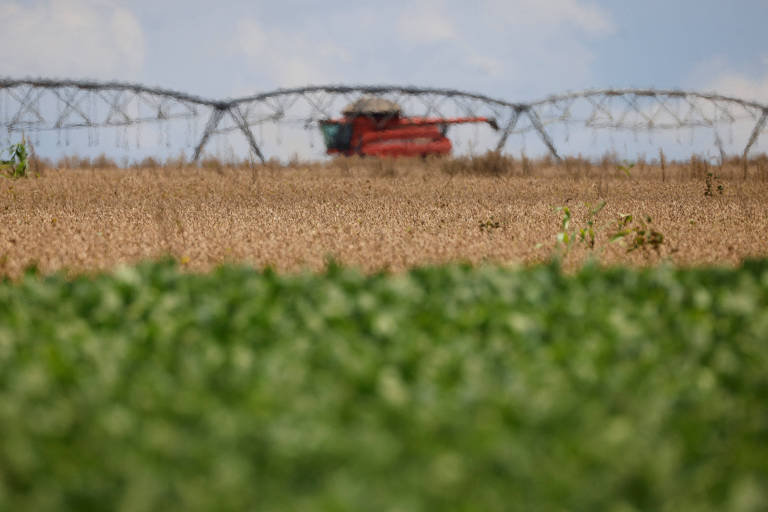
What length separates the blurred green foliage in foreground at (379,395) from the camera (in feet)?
9.04

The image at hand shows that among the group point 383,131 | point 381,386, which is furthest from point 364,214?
point 383,131

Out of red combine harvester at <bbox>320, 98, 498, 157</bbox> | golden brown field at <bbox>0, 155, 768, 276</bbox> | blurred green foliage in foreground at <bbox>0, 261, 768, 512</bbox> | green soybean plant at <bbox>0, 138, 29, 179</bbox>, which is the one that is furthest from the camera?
red combine harvester at <bbox>320, 98, 498, 157</bbox>

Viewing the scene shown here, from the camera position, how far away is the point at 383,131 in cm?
2797

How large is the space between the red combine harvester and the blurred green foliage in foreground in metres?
22.7

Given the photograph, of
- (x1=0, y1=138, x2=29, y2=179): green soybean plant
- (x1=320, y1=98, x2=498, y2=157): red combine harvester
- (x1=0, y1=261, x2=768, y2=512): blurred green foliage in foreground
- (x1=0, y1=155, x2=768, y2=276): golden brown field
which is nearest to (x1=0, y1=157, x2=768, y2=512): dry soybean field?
(x1=0, y1=261, x2=768, y2=512): blurred green foliage in foreground

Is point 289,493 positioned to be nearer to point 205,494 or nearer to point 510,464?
point 205,494

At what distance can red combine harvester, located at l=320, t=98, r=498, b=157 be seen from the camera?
2769 cm

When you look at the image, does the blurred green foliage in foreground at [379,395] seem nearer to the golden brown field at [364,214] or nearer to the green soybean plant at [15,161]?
the golden brown field at [364,214]

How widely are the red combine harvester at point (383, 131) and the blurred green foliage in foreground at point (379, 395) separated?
22.7m

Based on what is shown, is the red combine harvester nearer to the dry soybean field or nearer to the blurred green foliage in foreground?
the dry soybean field

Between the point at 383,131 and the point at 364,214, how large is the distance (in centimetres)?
1716

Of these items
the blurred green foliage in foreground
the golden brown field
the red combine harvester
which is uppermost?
the red combine harvester

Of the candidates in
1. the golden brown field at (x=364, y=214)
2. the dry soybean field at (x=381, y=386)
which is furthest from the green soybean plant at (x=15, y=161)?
the dry soybean field at (x=381, y=386)

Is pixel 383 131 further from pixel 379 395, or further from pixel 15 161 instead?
pixel 379 395
